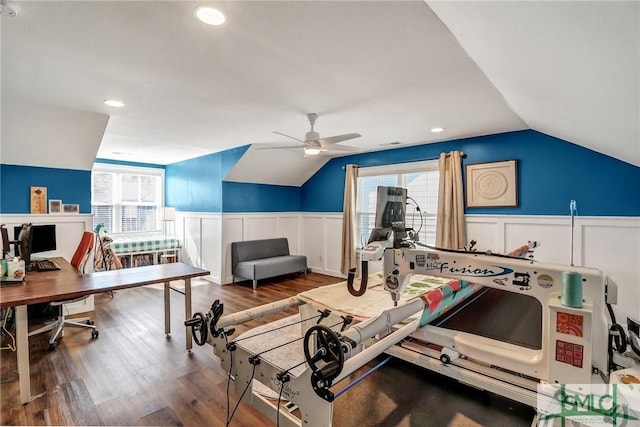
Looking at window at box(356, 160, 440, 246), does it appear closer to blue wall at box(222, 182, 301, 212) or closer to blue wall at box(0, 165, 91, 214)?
blue wall at box(222, 182, 301, 212)

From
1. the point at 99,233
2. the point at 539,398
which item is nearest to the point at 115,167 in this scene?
the point at 99,233

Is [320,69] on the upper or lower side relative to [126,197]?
upper

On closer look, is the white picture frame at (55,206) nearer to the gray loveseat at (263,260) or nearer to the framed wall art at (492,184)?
Result: the gray loveseat at (263,260)

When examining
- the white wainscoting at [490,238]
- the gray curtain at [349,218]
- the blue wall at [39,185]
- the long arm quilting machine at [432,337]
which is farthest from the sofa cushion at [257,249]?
the long arm quilting machine at [432,337]

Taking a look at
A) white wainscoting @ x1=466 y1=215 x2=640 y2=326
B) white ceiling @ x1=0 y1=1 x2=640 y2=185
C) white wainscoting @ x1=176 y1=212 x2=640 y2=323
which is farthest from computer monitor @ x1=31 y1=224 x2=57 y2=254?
white wainscoting @ x1=466 y1=215 x2=640 y2=326

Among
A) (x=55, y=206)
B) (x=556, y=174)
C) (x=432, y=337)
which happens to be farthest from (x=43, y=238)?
(x=556, y=174)

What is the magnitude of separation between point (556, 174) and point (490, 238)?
1.08 meters

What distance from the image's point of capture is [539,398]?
108 cm

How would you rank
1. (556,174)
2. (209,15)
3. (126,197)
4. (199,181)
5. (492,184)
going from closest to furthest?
1. (209,15)
2. (556,174)
3. (492,184)
4. (199,181)
5. (126,197)

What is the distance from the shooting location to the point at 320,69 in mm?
2252

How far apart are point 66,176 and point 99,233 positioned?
1.44 meters

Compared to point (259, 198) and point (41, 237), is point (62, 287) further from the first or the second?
point (259, 198)

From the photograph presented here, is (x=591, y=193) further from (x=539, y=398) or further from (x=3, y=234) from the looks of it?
(x=3, y=234)

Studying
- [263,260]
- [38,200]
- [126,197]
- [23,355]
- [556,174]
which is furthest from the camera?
[126,197]
